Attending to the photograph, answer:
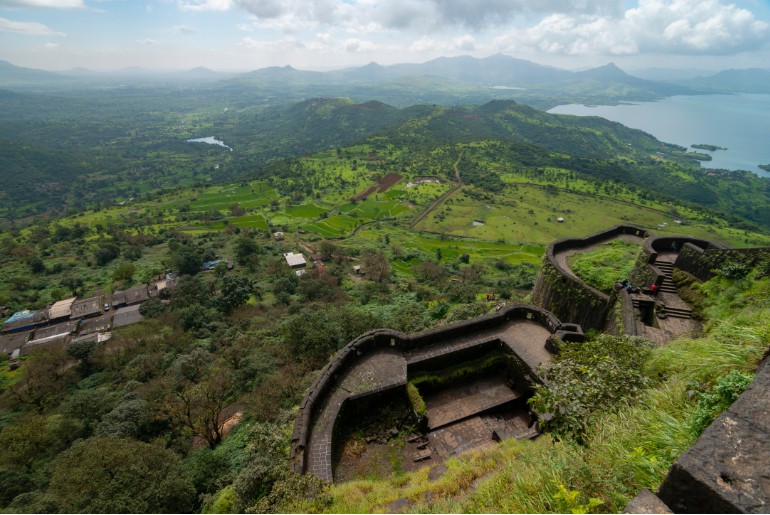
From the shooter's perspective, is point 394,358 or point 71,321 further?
point 71,321

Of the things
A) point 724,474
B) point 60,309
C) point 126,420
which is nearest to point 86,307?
point 60,309

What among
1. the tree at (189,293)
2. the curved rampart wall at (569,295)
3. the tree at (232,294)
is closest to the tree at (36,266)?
the tree at (189,293)

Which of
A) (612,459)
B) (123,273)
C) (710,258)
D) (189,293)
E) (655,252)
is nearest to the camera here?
(612,459)

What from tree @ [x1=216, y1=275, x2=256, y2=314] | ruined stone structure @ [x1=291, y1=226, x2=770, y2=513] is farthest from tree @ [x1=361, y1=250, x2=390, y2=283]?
ruined stone structure @ [x1=291, y1=226, x2=770, y2=513]

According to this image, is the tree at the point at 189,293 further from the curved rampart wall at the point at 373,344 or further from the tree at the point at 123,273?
the curved rampart wall at the point at 373,344

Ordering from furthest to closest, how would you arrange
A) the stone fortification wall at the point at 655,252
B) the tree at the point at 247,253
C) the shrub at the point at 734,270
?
the tree at the point at 247,253
the stone fortification wall at the point at 655,252
the shrub at the point at 734,270

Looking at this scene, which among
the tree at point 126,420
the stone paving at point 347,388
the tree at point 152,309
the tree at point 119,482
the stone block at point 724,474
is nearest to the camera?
the stone block at point 724,474

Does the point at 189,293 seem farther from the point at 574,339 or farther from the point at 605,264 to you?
the point at 605,264

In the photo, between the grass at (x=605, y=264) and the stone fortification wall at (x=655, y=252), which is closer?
the stone fortification wall at (x=655, y=252)
